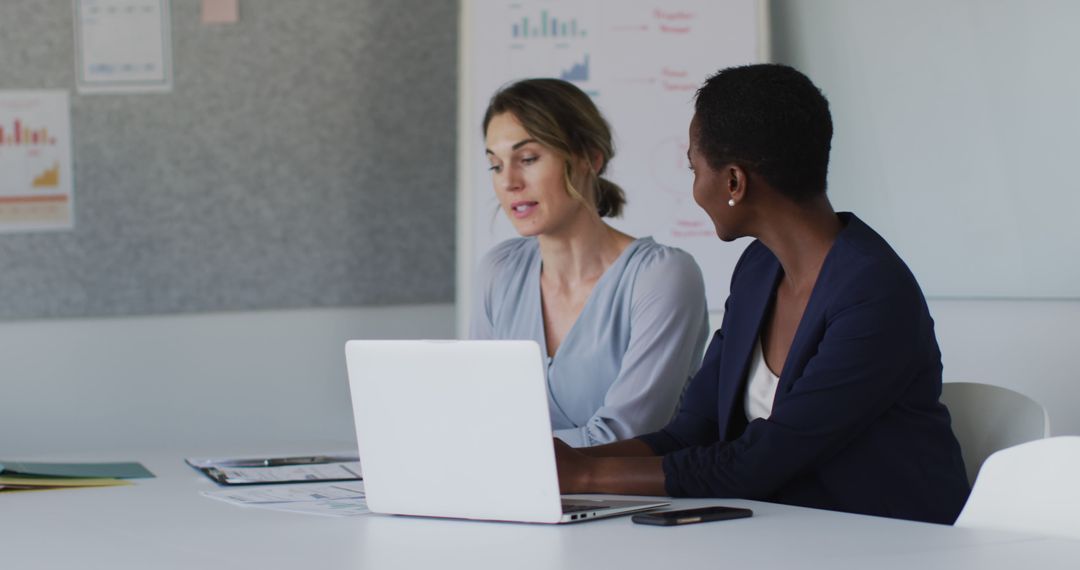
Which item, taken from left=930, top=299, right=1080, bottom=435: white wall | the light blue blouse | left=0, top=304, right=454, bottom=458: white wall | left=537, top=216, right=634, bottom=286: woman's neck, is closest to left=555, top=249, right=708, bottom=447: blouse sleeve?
the light blue blouse

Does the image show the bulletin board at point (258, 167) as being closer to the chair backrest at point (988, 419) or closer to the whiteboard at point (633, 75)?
the whiteboard at point (633, 75)

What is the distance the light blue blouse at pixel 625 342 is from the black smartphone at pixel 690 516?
57cm

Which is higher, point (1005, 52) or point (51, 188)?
point (1005, 52)

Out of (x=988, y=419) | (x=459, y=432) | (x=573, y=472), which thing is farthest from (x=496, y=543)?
(x=988, y=419)

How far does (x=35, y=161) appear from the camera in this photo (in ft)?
9.64

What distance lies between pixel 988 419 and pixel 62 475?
1.21 m

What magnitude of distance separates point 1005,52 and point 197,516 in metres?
1.91

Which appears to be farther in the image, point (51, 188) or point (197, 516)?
point (51, 188)

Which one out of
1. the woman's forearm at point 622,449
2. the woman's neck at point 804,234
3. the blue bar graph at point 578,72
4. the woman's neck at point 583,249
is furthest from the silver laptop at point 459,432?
the blue bar graph at point 578,72

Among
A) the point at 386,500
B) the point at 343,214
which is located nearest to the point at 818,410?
the point at 386,500

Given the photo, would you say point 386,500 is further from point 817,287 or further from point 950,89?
point 950,89

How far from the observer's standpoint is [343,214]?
3.20 meters

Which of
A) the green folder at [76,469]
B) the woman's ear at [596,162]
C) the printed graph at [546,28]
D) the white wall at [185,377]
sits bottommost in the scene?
the white wall at [185,377]

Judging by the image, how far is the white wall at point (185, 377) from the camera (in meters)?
2.96
